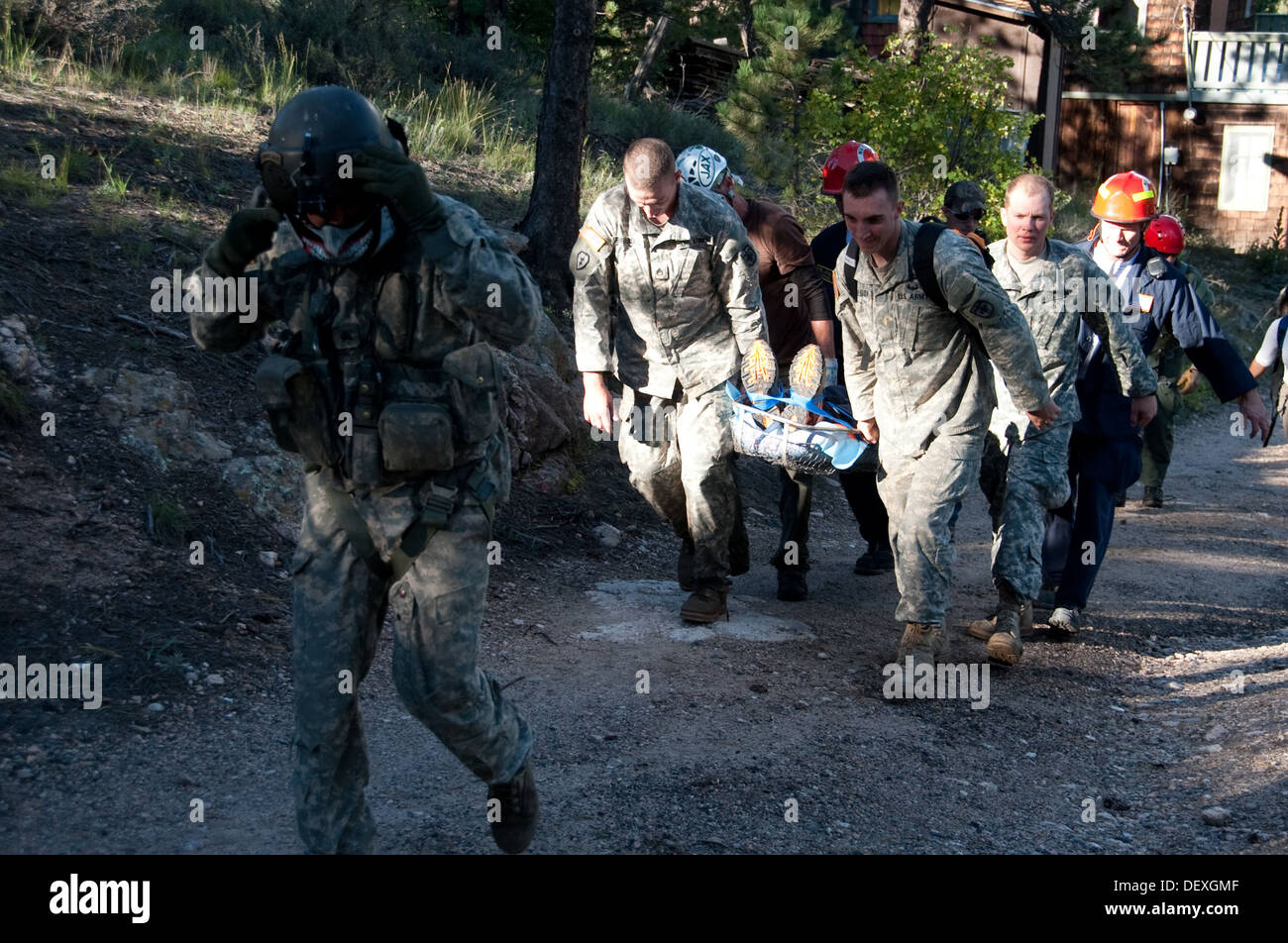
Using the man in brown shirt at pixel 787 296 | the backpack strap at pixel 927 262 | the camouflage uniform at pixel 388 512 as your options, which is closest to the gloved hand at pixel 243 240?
the camouflage uniform at pixel 388 512

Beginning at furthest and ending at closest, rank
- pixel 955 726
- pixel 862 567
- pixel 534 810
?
pixel 862 567 → pixel 955 726 → pixel 534 810

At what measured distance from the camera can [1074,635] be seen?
22.4 feet

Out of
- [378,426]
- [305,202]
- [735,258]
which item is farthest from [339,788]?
[735,258]

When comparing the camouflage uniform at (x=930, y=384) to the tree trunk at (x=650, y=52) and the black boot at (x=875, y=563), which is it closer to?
the black boot at (x=875, y=563)

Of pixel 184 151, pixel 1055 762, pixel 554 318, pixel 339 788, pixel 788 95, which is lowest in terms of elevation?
pixel 1055 762

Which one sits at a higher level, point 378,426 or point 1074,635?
point 378,426

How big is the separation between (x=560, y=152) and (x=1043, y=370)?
463 centimetres

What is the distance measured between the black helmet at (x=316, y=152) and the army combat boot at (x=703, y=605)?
3402mm

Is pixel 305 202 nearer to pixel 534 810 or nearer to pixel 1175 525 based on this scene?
pixel 534 810

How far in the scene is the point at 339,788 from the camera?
11.4 ft

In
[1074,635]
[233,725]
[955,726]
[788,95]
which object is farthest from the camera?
[788,95]

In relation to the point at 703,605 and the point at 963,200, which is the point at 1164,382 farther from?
the point at 703,605

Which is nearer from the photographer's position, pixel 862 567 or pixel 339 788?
pixel 339 788

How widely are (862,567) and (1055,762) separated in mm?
2690
